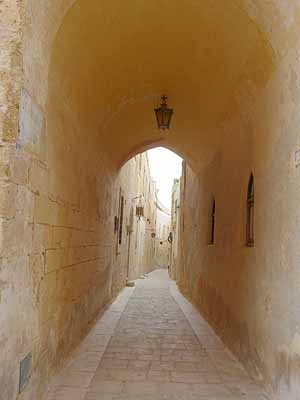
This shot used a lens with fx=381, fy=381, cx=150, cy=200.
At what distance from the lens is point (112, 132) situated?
6676mm

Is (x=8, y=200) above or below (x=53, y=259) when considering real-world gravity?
above

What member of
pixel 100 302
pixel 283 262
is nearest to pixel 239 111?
pixel 283 262

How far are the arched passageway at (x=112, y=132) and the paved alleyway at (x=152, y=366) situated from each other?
25 cm

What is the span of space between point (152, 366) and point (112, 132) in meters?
3.93

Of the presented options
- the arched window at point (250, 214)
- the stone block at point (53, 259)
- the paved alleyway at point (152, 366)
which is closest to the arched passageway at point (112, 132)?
the stone block at point (53, 259)

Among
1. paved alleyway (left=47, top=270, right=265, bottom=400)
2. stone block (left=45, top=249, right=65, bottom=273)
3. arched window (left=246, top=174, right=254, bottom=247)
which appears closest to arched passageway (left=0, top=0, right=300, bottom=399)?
stone block (left=45, top=249, right=65, bottom=273)

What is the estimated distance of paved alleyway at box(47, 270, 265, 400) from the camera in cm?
349

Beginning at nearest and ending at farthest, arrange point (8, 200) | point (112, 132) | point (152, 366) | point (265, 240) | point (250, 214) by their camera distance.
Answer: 1. point (8, 200)
2. point (265, 240)
3. point (152, 366)
4. point (250, 214)
5. point (112, 132)

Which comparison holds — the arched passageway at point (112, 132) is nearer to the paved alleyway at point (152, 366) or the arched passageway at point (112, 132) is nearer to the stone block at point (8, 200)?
the stone block at point (8, 200)

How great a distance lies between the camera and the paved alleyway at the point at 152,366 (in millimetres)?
3490

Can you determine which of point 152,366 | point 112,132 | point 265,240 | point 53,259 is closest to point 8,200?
point 53,259

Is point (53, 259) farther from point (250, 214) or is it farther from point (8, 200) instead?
point (250, 214)

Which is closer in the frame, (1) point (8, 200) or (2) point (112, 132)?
(1) point (8, 200)

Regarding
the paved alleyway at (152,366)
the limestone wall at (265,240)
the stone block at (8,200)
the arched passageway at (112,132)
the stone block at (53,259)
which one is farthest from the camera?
the paved alleyway at (152,366)
